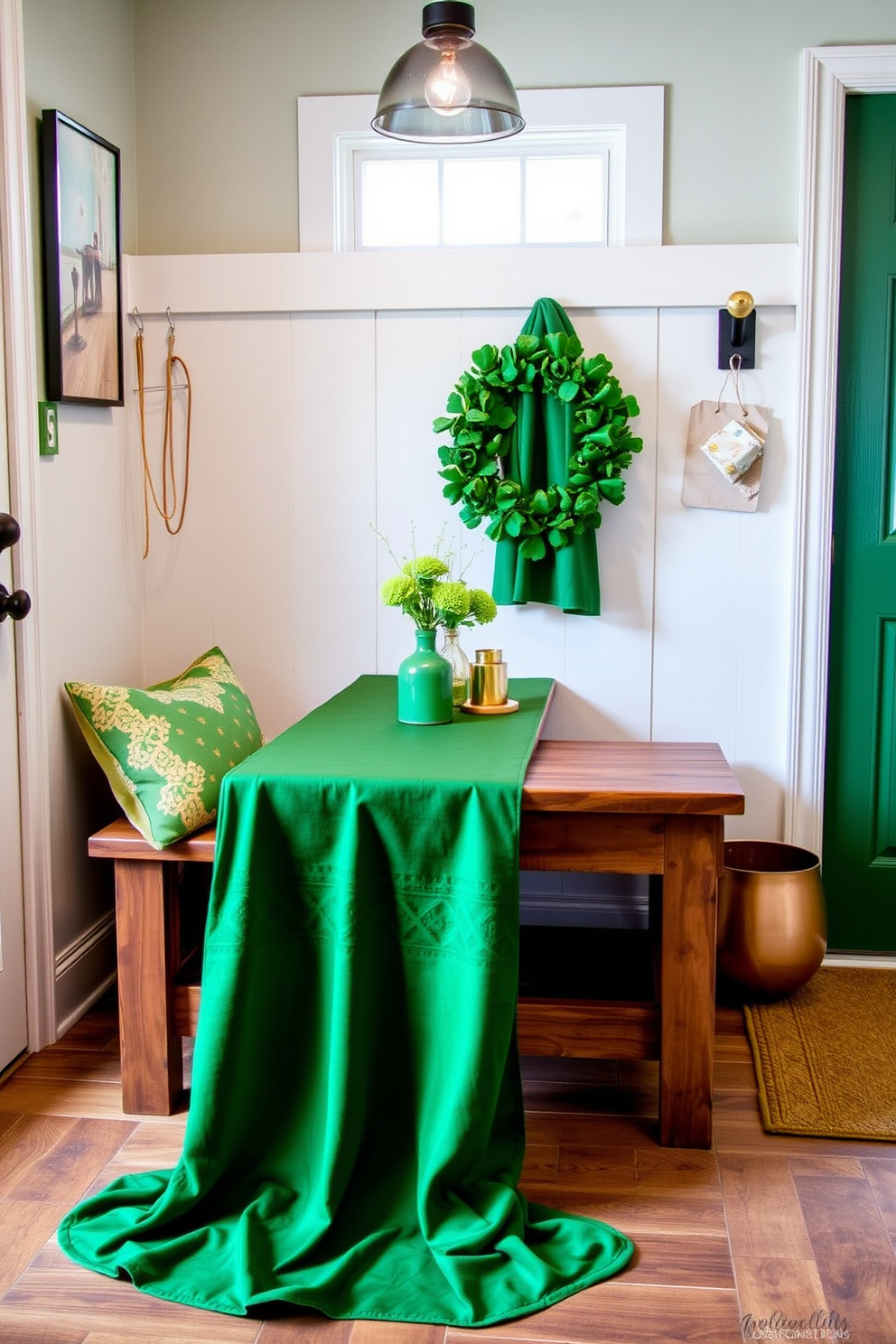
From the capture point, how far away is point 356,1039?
85.4 inches

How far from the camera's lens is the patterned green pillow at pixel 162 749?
2510 millimetres

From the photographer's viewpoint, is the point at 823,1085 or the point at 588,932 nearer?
the point at 823,1085

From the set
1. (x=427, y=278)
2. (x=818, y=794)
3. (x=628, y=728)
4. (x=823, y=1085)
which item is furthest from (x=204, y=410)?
(x=823, y=1085)

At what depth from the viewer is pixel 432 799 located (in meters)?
2.19

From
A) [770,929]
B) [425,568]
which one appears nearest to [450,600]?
[425,568]

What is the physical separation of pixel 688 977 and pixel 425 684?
0.79 meters

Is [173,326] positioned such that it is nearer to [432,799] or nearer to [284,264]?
[284,264]

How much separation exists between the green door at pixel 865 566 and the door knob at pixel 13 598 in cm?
199

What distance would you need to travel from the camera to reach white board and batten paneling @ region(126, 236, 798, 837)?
319 centimetres

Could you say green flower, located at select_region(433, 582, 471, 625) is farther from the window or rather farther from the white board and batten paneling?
the window

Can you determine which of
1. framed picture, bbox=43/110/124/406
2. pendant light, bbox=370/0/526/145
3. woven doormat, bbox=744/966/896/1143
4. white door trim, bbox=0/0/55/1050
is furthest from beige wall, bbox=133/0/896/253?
woven doormat, bbox=744/966/896/1143

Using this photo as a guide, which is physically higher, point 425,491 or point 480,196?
point 480,196

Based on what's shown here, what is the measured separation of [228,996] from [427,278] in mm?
1892

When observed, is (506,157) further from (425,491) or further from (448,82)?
(448,82)
